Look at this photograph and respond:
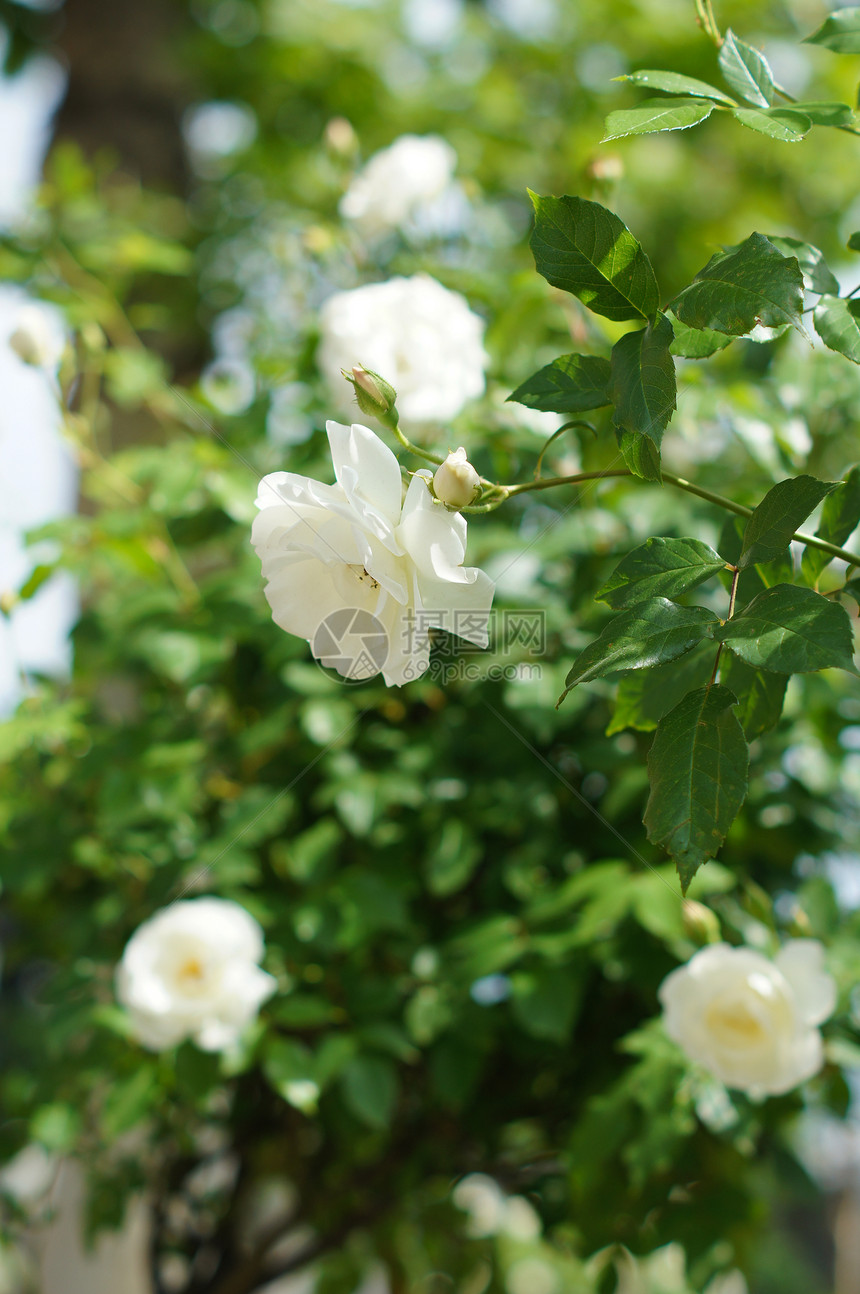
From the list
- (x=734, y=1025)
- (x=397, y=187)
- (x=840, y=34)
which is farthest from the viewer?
(x=397, y=187)

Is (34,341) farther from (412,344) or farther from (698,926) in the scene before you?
(698,926)

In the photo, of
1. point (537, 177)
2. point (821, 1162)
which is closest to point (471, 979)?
point (821, 1162)

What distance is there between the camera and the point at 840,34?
1.46 ft

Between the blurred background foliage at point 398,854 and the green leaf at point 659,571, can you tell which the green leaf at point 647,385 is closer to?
the green leaf at point 659,571

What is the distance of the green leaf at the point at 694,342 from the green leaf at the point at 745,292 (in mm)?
26

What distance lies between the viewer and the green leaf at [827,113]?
391 mm

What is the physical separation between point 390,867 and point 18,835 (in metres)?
0.39

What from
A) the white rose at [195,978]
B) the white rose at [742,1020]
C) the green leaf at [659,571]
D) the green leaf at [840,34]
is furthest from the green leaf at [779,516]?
the white rose at [195,978]

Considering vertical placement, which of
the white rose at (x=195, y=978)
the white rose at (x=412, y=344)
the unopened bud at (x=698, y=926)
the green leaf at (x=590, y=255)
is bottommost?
the white rose at (x=195, y=978)

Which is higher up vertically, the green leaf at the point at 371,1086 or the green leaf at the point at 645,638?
the green leaf at the point at 645,638

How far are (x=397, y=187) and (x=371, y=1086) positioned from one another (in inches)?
34.5

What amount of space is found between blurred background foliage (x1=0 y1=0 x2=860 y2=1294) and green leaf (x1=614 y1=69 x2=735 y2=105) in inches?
12.9

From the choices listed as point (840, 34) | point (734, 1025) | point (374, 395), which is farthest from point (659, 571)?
point (734, 1025)

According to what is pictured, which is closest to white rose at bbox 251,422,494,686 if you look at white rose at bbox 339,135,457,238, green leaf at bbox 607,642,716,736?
green leaf at bbox 607,642,716,736
